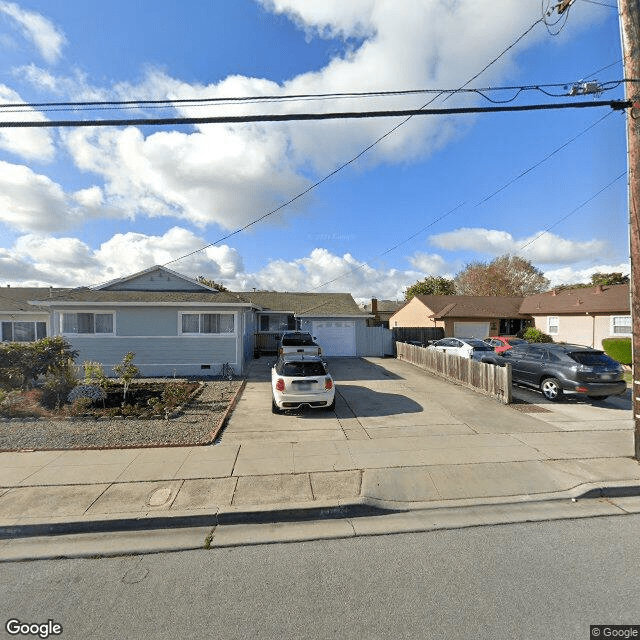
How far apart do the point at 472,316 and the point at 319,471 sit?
76.6ft

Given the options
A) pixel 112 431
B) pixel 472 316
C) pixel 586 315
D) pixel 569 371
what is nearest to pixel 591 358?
pixel 569 371

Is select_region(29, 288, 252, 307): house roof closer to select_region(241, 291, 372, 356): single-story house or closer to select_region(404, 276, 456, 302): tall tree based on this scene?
select_region(241, 291, 372, 356): single-story house

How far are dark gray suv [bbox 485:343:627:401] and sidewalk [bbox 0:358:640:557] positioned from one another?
940 mm

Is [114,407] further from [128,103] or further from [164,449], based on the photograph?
[128,103]

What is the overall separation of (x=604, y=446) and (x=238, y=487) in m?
6.76

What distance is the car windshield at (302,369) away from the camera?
9.08 m

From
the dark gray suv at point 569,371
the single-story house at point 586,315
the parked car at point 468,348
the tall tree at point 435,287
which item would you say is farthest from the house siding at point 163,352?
the tall tree at point 435,287

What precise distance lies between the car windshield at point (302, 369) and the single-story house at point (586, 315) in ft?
58.9

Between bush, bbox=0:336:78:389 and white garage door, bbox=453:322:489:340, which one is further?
white garage door, bbox=453:322:489:340

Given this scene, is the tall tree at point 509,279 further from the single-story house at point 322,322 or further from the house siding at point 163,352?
the house siding at point 163,352

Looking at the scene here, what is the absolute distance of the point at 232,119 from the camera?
5.96 m

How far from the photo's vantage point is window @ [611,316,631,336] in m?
20.0

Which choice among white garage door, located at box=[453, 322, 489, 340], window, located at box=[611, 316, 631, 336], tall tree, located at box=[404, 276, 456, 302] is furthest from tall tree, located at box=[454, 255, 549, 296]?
window, located at box=[611, 316, 631, 336]

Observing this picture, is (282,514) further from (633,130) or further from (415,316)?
(415,316)
